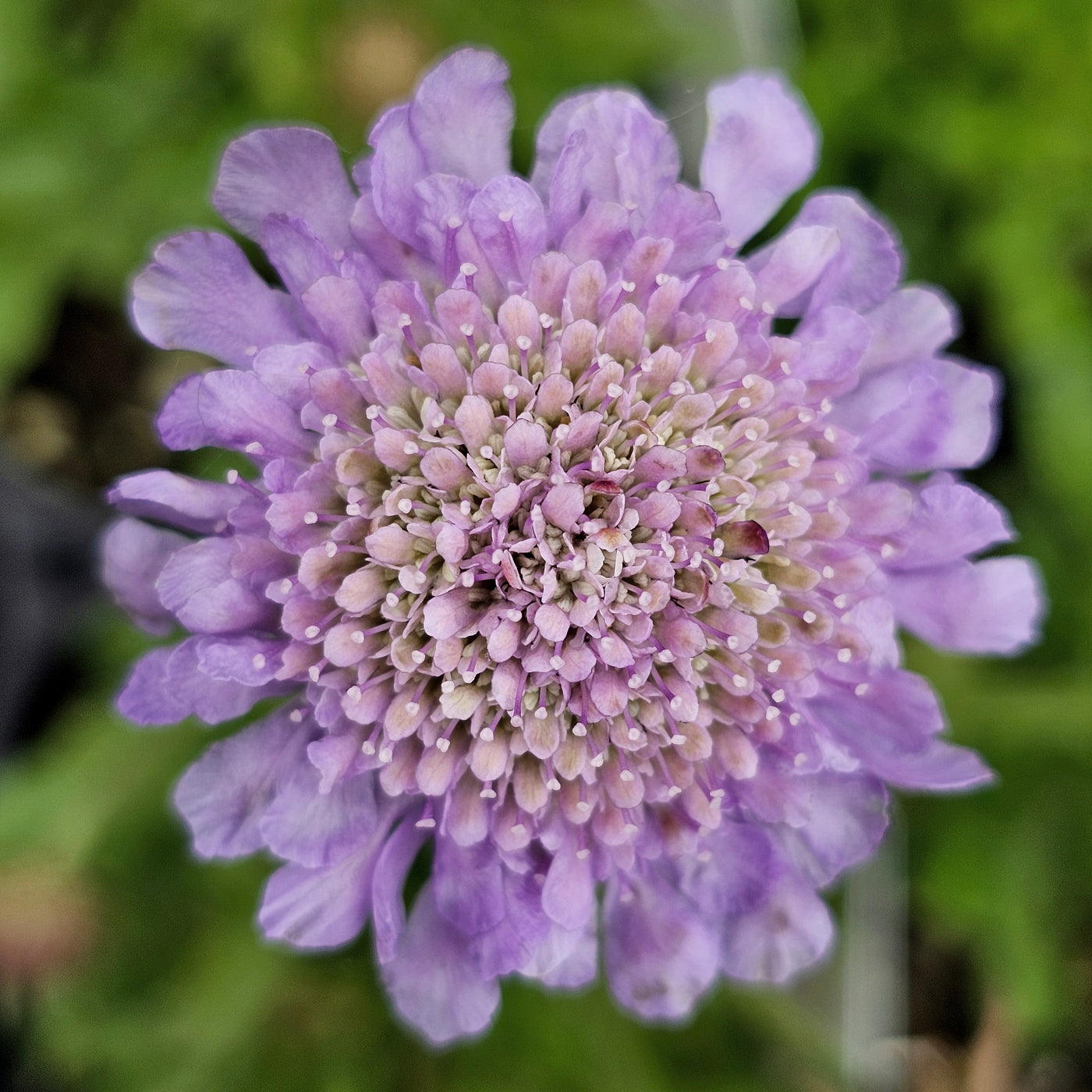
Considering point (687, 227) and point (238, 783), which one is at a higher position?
point (687, 227)

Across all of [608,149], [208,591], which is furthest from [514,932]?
[608,149]

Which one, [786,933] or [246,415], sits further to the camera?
[786,933]

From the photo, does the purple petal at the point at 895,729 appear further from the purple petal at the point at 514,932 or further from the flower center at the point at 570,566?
the purple petal at the point at 514,932

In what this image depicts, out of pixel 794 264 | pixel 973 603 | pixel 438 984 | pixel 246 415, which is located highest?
pixel 794 264

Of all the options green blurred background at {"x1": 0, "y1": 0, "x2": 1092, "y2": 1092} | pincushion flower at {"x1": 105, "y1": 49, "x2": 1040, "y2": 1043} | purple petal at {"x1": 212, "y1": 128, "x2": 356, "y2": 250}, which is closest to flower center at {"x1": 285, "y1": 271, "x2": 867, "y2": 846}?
pincushion flower at {"x1": 105, "y1": 49, "x2": 1040, "y2": 1043}

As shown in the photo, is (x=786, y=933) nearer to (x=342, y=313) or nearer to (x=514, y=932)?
(x=514, y=932)
